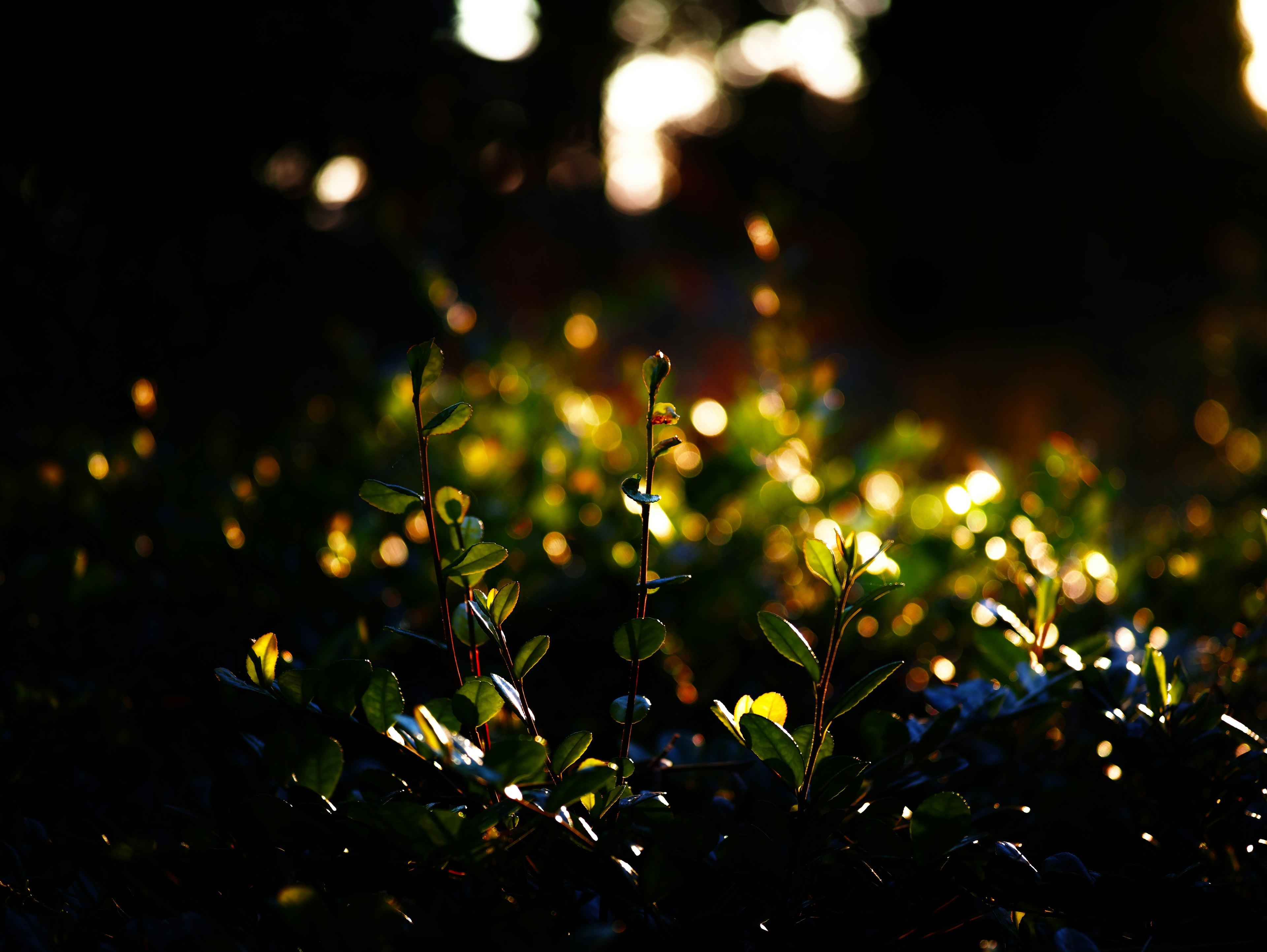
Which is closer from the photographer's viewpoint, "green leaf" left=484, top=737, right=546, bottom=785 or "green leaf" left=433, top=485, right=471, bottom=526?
"green leaf" left=484, top=737, right=546, bottom=785

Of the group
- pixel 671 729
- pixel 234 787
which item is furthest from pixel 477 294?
pixel 234 787

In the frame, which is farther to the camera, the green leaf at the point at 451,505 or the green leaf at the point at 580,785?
the green leaf at the point at 451,505

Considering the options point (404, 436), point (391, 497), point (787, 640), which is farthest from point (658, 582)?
point (404, 436)

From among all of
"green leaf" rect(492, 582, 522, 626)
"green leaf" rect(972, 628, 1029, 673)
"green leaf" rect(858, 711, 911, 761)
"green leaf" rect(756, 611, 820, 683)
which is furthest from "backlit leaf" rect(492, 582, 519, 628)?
"green leaf" rect(972, 628, 1029, 673)

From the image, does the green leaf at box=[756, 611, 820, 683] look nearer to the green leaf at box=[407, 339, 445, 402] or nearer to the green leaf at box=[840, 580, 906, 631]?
the green leaf at box=[840, 580, 906, 631]

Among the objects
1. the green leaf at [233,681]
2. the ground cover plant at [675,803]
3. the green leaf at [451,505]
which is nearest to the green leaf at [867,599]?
the ground cover plant at [675,803]

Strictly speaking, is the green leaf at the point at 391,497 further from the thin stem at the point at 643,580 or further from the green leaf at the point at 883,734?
the green leaf at the point at 883,734
